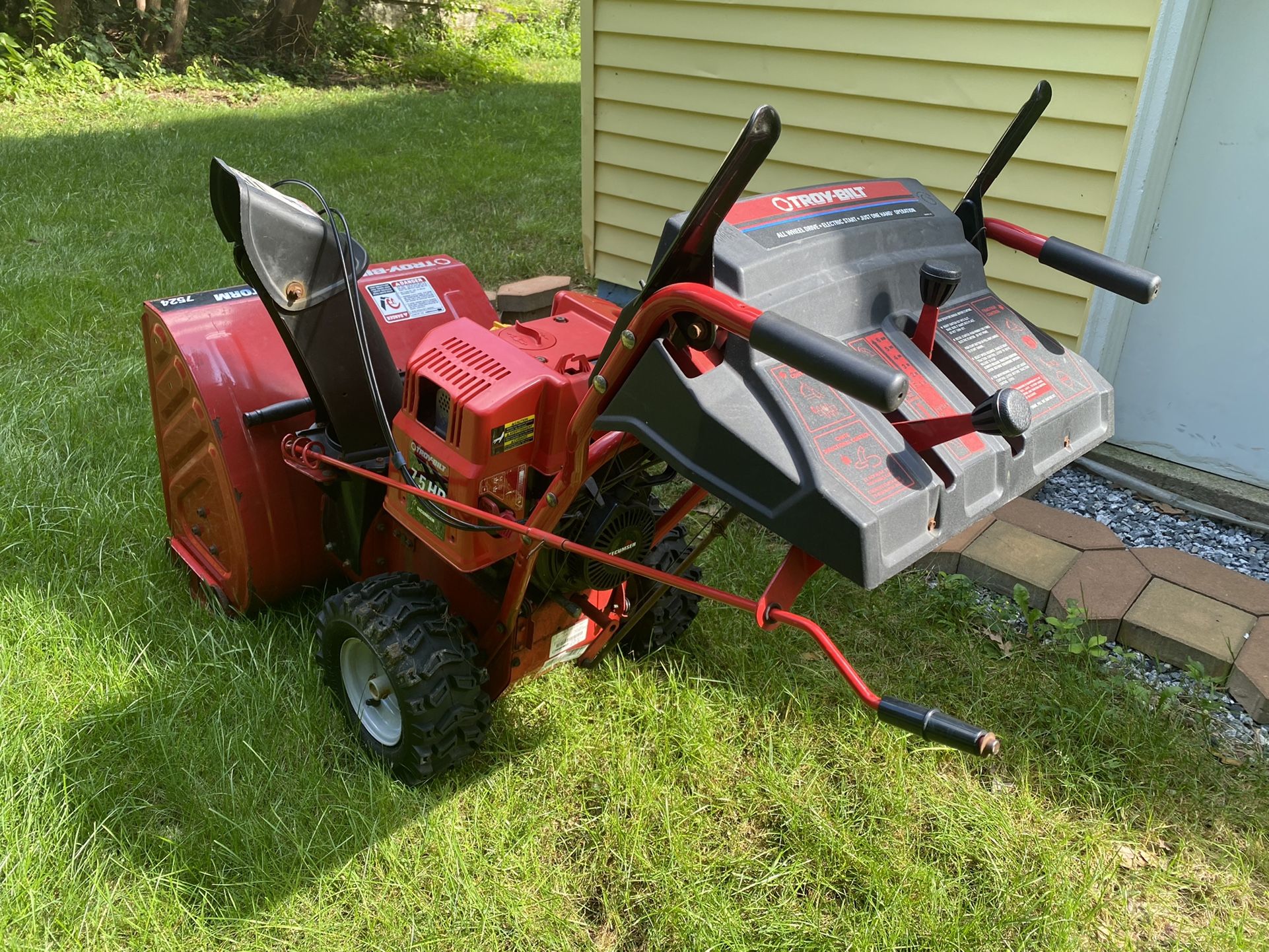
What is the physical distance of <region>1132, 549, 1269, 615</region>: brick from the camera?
9.27 feet

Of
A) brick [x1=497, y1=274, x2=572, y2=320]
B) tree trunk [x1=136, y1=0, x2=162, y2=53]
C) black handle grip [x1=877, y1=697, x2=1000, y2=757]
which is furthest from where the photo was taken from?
tree trunk [x1=136, y1=0, x2=162, y2=53]

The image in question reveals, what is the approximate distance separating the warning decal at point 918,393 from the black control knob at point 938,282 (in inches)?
3.9

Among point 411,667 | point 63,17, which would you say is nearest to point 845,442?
point 411,667

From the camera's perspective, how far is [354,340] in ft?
7.02

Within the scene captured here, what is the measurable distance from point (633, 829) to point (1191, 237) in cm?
273

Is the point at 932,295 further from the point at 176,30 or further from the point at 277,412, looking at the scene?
the point at 176,30

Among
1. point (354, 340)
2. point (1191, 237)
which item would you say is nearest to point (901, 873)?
point (354, 340)

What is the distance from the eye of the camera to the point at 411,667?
6.66 feet

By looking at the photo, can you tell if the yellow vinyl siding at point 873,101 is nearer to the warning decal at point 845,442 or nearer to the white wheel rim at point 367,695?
the warning decal at point 845,442

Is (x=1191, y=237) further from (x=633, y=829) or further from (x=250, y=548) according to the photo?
(x=250, y=548)

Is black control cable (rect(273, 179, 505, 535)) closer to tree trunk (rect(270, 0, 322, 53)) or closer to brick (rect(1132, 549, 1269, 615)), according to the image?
brick (rect(1132, 549, 1269, 615))

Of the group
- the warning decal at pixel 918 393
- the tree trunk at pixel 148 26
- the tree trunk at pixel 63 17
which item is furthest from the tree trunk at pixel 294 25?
the warning decal at pixel 918 393

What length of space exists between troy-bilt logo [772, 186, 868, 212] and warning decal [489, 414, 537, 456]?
0.59 meters

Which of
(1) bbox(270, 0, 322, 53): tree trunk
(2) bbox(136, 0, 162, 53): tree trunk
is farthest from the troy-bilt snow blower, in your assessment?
(1) bbox(270, 0, 322, 53): tree trunk
